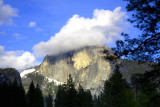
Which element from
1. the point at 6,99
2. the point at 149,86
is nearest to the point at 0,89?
the point at 6,99

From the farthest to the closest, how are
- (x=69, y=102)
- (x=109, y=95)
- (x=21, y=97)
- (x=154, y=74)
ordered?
(x=21, y=97) → (x=69, y=102) → (x=109, y=95) → (x=154, y=74)

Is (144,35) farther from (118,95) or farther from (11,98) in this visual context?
(11,98)

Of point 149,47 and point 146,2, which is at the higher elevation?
point 146,2

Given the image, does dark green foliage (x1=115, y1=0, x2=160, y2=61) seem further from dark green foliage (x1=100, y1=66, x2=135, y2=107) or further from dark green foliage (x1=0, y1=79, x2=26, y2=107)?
dark green foliage (x1=0, y1=79, x2=26, y2=107)

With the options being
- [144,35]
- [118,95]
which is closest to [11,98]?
[118,95]

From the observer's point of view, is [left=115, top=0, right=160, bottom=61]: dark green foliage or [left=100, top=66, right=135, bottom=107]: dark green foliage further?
[left=100, top=66, right=135, bottom=107]: dark green foliage

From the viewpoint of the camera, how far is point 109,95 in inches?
1268

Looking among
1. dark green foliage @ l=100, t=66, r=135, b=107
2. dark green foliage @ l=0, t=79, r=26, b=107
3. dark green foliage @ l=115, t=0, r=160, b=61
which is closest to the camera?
dark green foliage @ l=115, t=0, r=160, b=61

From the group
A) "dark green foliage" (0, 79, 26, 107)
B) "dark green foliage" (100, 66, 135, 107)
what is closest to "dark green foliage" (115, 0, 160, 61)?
"dark green foliage" (100, 66, 135, 107)

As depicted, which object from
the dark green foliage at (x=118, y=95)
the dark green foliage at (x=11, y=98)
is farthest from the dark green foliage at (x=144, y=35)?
the dark green foliage at (x=11, y=98)

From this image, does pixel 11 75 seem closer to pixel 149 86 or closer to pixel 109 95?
pixel 109 95

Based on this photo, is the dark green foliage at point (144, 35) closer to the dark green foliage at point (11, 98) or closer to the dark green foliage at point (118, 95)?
the dark green foliage at point (118, 95)

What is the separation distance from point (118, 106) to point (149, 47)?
21.9 m

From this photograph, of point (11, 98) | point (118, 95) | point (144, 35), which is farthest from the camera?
point (11, 98)
